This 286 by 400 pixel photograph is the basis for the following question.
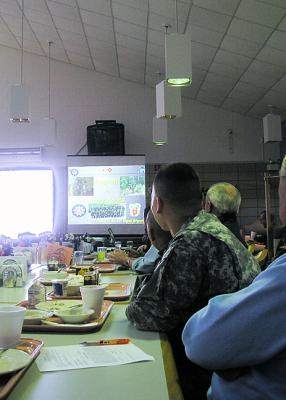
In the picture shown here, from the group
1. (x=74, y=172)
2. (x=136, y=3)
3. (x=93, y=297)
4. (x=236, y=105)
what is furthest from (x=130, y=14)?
(x=93, y=297)

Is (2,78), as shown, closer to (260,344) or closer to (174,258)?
(174,258)

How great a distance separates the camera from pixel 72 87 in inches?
313

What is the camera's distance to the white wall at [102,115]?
7895 millimetres

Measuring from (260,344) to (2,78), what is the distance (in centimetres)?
798

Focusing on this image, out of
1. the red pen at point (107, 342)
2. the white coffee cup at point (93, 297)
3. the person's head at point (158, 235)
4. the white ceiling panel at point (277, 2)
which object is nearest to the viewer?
the red pen at point (107, 342)

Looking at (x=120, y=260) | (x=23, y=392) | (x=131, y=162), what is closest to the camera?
(x=23, y=392)

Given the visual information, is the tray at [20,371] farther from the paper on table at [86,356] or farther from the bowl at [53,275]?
the bowl at [53,275]

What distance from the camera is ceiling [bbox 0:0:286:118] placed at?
4.78 meters

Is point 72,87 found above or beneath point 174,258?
above

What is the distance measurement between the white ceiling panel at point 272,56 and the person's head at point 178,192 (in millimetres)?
4150

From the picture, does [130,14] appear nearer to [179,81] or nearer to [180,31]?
[180,31]

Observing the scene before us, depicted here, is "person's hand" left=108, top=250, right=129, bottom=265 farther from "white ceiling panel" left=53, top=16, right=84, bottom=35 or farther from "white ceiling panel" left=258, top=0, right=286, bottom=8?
"white ceiling panel" left=53, top=16, right=84, bottom=35

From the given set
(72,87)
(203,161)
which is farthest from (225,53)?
(72,87)

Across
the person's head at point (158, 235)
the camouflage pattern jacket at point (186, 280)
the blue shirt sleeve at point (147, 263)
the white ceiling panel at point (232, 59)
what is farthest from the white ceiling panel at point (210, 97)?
the camouflage pattern jacket at point (186, 280)
